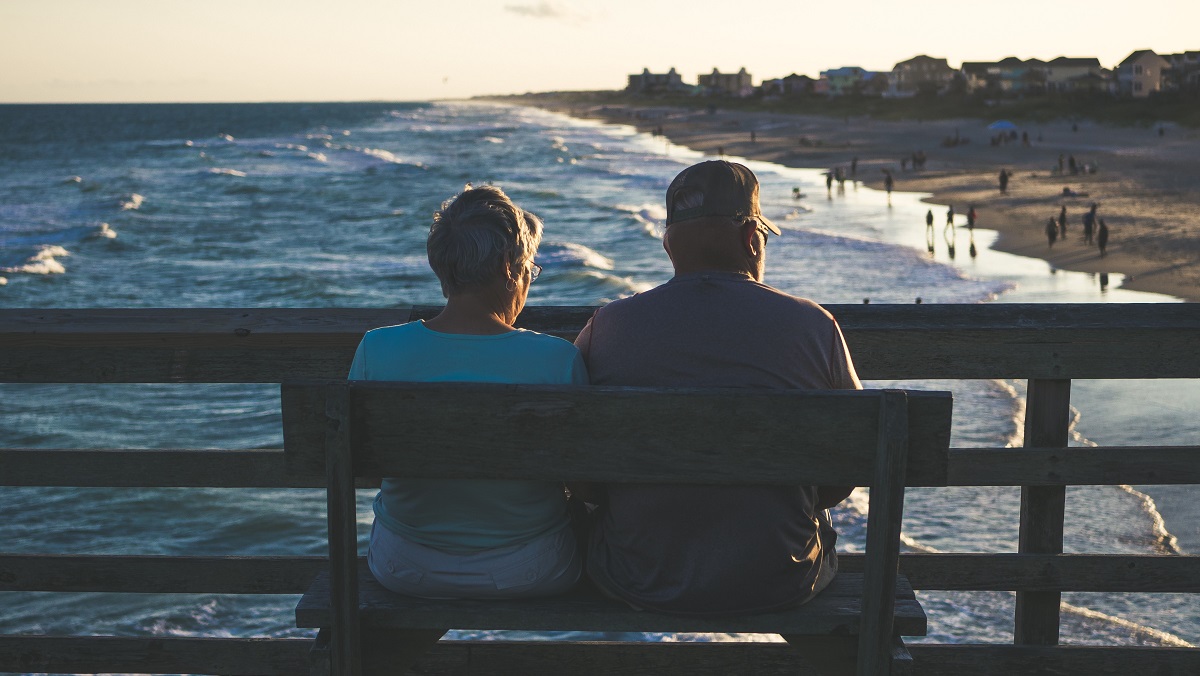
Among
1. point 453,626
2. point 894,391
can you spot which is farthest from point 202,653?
point 894,391

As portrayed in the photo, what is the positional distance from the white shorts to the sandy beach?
20.9 metres

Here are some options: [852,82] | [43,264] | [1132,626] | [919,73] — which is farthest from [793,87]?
[1132,626]

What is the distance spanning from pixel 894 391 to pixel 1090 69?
140673 millimetres

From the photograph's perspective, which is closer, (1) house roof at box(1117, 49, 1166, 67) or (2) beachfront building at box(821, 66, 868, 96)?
(1) house roof at box(1117, 49, 1166, 67)

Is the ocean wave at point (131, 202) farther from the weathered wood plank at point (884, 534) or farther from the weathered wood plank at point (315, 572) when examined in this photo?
the weathered wood plank at point (884, 534)

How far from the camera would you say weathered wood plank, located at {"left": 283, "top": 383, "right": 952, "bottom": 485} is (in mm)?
2209

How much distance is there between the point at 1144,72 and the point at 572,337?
386 feet

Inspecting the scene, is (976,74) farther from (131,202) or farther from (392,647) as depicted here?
(392,647)

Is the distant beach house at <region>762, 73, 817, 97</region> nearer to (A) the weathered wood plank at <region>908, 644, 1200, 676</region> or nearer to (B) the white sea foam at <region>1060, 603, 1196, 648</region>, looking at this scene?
(B) the white sea foam at <region>1060, 603, 1196, 648</region>

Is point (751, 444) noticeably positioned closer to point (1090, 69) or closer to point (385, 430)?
point (385, 430)

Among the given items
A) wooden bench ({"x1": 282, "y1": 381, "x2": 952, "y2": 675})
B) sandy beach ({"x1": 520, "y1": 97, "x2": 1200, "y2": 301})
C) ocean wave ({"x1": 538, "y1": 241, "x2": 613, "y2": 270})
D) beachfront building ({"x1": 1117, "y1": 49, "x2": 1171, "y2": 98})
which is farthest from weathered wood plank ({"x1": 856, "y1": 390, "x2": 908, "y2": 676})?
beachfront building ({"x1": 1117, "y1": 49, "x2": 1171, "y2": 98})

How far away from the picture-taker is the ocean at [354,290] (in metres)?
7.44

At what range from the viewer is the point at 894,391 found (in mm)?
2209

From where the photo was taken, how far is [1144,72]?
10619cm
